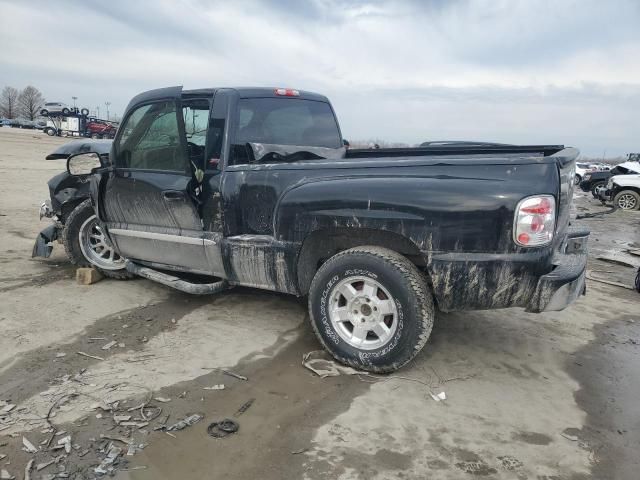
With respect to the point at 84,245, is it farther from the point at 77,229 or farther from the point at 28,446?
the point at 28,446

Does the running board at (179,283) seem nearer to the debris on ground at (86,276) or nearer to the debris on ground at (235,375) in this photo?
the debris on ground at (86,276)

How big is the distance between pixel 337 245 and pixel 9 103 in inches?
4201

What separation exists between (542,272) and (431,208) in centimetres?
77

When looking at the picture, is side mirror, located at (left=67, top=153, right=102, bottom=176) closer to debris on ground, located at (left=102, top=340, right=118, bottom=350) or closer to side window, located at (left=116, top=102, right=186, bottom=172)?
side window, located at (left=116, top=102, right=186, bottom=172)

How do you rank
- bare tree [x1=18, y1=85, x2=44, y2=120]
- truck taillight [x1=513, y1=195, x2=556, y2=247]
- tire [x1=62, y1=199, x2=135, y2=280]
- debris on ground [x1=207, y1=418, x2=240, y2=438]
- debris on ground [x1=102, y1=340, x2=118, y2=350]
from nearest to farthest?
debris on ground [x1=207, y1=418, x2=240, y2=438], truck taillight [x1=513, y1=195, x2=556, y2=247], debris on ground [x1=102, y1=340, x2=118, y2=350], tire [x1=62, y1=199, x2=135, y2=280], bare tree [x1=18, y1=85, x2=44, y2=120]

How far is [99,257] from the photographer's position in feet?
18.4

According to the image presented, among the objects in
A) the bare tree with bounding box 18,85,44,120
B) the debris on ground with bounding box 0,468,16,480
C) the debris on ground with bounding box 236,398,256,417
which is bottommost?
the debris on ground with bounding box 0,468,16,480

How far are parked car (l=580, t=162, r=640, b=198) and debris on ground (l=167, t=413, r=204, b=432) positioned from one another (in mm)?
17625

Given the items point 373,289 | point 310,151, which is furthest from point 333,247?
point 310,151

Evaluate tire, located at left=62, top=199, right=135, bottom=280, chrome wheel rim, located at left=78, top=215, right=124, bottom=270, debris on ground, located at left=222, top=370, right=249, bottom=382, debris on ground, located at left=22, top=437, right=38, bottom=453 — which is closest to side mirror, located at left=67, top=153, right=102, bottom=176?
tire, located at left=62, top=199, right=135, bottom=280

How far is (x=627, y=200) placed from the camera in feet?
50.8

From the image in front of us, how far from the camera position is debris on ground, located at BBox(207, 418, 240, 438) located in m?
2.77

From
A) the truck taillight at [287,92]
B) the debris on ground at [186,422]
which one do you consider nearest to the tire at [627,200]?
the truck taillight at [287,92]

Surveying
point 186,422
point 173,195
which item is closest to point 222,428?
point 186,422
